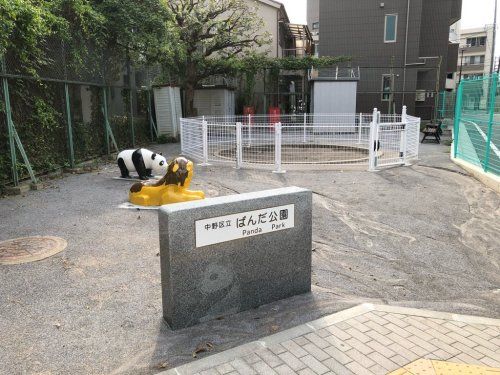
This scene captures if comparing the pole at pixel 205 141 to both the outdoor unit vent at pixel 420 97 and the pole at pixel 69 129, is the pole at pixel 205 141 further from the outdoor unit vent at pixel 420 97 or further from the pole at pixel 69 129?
the outdoor unit vent at pixel 420 97

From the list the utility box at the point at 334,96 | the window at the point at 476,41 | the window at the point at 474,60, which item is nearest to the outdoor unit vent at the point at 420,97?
the utility box at the point at 334,96

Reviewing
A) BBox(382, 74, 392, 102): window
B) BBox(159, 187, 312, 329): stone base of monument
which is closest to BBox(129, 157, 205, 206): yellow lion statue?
BBox(159, 187, 312, 329): stone base of monument

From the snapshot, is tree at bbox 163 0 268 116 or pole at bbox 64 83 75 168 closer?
pole at bbox 64 83 75 168

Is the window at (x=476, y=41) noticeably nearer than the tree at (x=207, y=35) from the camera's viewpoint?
No

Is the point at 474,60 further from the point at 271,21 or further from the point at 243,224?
the point at 243,224

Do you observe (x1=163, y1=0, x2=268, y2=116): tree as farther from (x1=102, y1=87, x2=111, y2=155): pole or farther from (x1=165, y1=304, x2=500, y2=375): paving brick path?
A: (x1=165, y1=304, x2=500, y2=375): paving brick path

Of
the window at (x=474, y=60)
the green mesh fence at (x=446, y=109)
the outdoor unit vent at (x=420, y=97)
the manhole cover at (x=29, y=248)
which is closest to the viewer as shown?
the manhole cover at (x=29, y=248)

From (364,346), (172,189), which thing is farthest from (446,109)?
(364,346)

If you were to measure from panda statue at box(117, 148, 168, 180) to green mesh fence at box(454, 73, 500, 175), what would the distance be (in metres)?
7.32

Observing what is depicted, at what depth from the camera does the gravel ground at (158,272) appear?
11.1 feet

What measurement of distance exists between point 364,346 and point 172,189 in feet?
15.7

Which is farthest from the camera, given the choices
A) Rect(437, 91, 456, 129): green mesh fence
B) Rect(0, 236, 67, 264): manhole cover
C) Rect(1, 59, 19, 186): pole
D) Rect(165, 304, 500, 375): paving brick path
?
Rect(437, 91, 456, 129): green mesh fence

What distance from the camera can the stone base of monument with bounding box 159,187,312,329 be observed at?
3.48 meters

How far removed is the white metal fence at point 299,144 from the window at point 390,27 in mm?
13833
